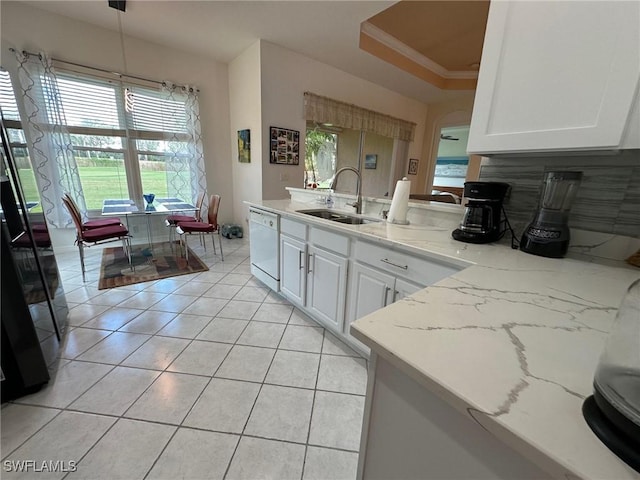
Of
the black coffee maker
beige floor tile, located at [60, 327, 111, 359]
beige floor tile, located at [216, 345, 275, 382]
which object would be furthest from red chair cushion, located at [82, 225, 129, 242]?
the black coffee maker

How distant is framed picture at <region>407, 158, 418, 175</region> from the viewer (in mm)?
5905

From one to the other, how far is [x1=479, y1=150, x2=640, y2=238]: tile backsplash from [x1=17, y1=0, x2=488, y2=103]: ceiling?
2350 millimetres

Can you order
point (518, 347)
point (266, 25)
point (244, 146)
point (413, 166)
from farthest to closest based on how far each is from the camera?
point (413, 166), point (244, 146), point (266, 25), point (518, 347)

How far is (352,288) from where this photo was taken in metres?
1.69

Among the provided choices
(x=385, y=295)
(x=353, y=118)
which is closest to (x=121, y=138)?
(x=353, y=118)

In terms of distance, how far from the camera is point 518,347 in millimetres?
561

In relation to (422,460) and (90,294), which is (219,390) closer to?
(422,460)

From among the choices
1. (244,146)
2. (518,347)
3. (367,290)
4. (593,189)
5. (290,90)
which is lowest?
(367,290)

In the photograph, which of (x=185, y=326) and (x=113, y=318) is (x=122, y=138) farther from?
(x=185, y=326)

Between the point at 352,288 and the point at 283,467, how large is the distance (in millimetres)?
939

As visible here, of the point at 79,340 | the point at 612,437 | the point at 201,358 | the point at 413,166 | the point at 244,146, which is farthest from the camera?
the point at 413,166

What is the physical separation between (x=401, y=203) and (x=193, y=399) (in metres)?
1.68

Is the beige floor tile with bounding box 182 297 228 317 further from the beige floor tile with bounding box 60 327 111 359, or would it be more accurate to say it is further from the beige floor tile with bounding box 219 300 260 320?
the beige floor tile with bounding box 60 327 111 359

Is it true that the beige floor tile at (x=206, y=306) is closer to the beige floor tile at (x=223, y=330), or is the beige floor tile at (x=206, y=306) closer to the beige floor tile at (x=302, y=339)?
the beige floor tile at (x=223, y=330)
